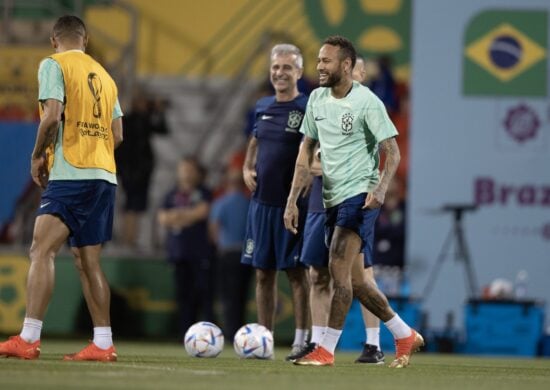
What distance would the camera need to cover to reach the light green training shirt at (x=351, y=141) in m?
9.77

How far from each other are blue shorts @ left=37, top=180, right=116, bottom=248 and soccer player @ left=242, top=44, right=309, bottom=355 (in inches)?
77.1

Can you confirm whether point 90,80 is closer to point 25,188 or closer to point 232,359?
point 232,359

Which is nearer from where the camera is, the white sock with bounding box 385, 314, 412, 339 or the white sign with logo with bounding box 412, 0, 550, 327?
Answer: the white sock with bounding box 385, 314, 412, 339

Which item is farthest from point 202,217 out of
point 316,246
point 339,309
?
point 339,309

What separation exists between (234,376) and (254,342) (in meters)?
2.19

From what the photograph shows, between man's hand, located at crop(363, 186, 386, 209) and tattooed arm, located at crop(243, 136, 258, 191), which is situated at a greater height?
tattooed arm, located at crop(243, 136, 258, 191)

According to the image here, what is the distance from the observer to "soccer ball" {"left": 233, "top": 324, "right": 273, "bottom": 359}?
1079 cm

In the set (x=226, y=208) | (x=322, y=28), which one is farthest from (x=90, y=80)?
(x=322, y=28)

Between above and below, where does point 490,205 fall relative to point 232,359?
above

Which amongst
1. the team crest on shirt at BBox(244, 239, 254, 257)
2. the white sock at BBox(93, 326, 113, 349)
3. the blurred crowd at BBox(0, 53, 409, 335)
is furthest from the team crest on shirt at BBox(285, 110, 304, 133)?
the blurred crowd at BBox(0, 53, 409, 335)

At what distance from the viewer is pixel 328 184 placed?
988 centimetres

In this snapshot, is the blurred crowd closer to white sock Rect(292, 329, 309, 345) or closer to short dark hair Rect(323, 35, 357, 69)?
white sock Rect(292, 329, 309, 345)

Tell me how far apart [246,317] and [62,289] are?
2.30m

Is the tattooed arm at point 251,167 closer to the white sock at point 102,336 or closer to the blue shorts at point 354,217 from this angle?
the blue shorts at point 354,217
